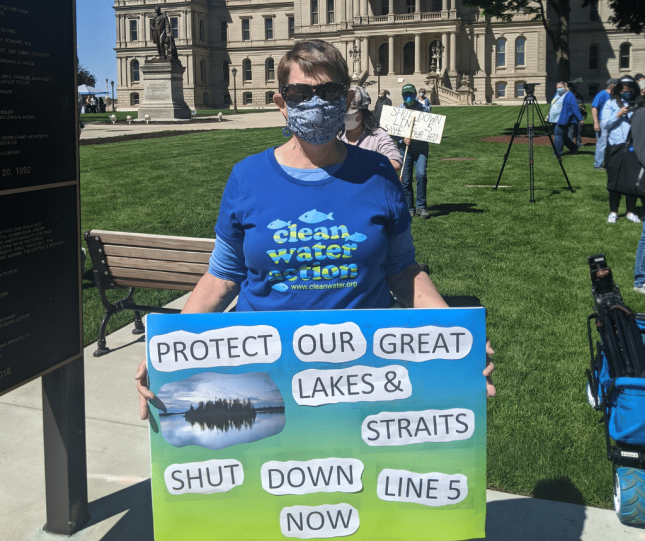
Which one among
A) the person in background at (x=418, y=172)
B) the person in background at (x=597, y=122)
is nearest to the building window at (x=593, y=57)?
the person in background at (x=597, y=122)

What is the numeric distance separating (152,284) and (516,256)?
5.00 metres

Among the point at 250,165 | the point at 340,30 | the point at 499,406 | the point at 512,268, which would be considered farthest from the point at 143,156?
the point at 340,30

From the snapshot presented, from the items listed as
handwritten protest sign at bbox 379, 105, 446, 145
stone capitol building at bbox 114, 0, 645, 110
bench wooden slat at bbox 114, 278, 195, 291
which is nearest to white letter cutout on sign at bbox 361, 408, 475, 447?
bench wooden slat at bbox 114, 278, 195, 291

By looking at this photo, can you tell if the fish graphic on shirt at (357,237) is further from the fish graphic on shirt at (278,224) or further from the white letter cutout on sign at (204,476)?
the white letter cutout on sign at (204,476)

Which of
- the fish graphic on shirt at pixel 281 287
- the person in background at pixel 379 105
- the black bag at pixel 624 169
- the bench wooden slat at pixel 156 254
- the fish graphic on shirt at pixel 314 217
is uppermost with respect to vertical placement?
the person in background at pixel 379 105

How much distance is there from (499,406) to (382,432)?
8.79 feet

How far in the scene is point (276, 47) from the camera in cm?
9331

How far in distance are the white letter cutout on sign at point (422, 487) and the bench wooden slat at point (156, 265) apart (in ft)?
10.7

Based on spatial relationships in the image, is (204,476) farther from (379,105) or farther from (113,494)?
(379,105)

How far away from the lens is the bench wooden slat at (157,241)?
5.30m

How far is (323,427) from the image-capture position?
7.47 feet

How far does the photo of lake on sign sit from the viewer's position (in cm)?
224

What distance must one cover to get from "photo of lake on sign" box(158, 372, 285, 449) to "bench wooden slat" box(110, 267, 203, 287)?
320 cm

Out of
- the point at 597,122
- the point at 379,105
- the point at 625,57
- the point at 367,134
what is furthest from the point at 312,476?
the point at 625,57
